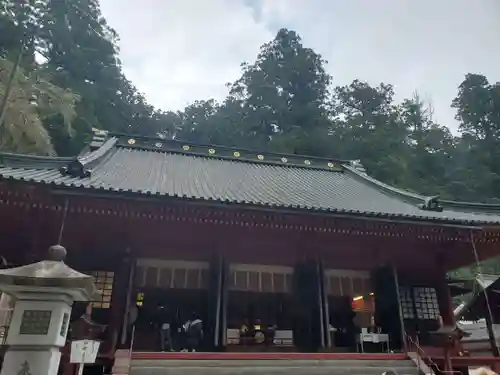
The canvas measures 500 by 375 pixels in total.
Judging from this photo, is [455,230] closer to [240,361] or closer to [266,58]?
[240,361]

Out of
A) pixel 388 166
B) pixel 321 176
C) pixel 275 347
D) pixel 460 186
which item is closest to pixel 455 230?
pixel 275 347

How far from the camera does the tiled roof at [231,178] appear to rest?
9070 millimetres

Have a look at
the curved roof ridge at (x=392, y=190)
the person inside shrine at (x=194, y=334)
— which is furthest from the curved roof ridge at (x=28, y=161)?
the curved roof ridge at (x=392, y=190)

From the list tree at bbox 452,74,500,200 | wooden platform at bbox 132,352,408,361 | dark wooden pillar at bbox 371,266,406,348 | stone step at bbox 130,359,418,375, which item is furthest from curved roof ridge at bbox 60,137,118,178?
tree at bbox 452,74,500,200

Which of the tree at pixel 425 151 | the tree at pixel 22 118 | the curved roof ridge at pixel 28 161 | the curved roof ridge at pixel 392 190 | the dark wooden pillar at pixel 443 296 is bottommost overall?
the dark wooden pillar at pixel 443 296

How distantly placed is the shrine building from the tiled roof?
0.26 ft

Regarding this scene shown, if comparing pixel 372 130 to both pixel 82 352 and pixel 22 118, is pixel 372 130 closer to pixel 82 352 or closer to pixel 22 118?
pixel 22 118

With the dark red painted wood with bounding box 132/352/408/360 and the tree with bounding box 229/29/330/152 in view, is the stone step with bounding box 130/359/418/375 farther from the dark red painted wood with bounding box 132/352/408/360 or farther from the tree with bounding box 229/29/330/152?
the tree with bounding box 229/29/330/152

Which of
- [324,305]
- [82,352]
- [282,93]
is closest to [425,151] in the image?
[282,93]

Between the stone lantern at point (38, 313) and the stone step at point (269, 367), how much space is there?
2.00m

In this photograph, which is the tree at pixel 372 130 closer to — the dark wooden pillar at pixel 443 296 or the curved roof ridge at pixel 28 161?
the dark wooden pillar at pixel 443 296

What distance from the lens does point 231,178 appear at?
13719 millimetres

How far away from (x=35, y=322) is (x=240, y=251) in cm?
570

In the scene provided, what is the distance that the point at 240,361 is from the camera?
7520 millimetres
